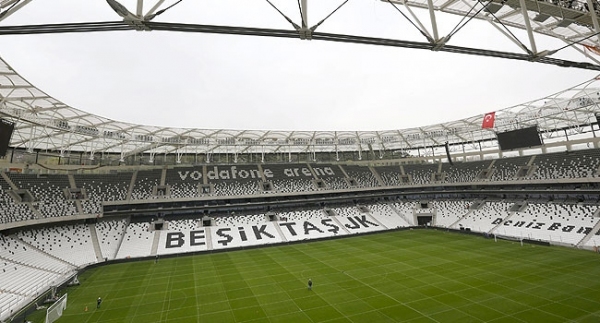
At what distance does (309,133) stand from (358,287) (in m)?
29.8

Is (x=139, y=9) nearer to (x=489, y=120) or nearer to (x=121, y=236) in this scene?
(x=121, y=236)

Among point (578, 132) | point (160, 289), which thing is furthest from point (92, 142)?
point (578, 132)

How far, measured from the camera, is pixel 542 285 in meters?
18.7

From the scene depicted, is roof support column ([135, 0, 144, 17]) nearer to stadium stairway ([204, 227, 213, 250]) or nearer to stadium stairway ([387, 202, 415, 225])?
stadium stairway ([204, 227, 213, 250])

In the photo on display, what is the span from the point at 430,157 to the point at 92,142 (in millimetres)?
58255

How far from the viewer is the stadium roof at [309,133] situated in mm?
5695

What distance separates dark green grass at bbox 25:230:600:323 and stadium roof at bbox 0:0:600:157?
13813mm

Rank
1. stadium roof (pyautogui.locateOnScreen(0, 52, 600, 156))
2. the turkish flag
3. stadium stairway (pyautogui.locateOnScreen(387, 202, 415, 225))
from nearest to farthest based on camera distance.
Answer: stadium roof (pyautogui.locateOnScreen(0, 52, 600, 156)) → the turkish flag → stadium stairway (pyautogui.locateOnScreen(387, 202, 415, 225))

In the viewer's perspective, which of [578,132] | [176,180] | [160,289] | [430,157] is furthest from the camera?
[430,157]

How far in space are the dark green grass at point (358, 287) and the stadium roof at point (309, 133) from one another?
13813mm

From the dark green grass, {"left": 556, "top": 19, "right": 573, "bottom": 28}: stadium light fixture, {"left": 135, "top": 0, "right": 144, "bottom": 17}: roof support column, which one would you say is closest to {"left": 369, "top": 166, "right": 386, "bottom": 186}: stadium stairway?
the dark green grass

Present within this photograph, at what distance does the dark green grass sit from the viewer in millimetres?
15883

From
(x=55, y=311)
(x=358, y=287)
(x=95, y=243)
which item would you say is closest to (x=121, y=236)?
(x=95, y=243)

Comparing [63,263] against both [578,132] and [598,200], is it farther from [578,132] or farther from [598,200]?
[578,132]
